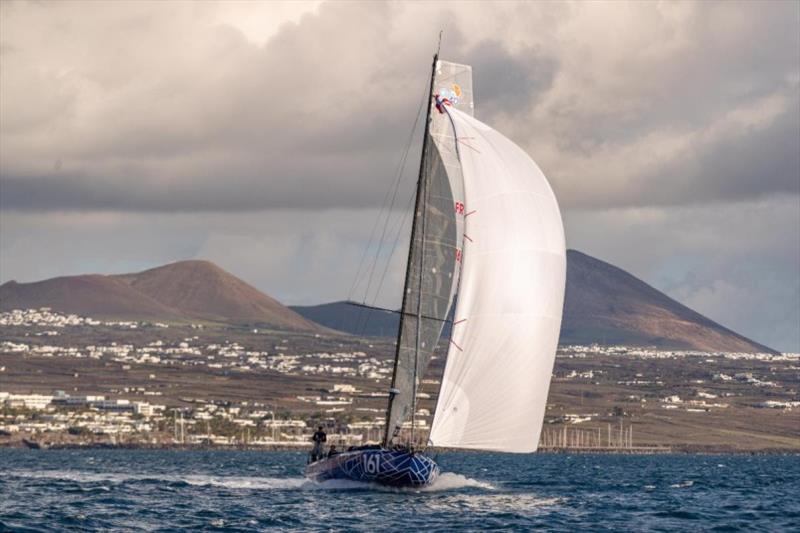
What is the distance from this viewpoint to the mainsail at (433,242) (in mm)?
76625

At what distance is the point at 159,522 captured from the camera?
64062 mm

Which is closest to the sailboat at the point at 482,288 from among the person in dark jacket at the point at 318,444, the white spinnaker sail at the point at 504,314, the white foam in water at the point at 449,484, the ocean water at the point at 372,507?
the white spinnaker sail at the point at 504,314

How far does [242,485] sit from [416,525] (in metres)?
37.4

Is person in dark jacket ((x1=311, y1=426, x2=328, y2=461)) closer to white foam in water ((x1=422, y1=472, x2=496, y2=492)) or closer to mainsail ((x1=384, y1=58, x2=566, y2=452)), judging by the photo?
white foam in water ((x1=422, y1=472, x2=496, y2=492))

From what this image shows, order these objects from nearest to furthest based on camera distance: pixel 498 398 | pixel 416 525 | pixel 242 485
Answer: pixel 416 525 < pixel 498 398 < pixel 242 485

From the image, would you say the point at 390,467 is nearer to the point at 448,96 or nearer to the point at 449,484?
the point at 449,484

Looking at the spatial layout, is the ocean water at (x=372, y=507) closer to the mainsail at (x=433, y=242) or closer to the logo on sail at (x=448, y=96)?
the mainsail at (x=433, y=242)

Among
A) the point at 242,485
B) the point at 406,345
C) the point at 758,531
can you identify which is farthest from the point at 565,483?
the point at 758,531

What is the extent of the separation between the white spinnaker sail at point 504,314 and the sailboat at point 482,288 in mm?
47

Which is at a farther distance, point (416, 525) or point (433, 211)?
point (433, 211)

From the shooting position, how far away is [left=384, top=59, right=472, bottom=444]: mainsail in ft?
251

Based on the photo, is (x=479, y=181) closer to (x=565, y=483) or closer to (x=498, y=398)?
(x=498, y=398)

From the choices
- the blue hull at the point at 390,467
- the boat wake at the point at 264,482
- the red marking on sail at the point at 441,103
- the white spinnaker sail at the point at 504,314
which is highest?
the red marking on sail at the point at 441,103

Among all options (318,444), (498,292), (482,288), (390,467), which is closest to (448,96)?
(482,288)
